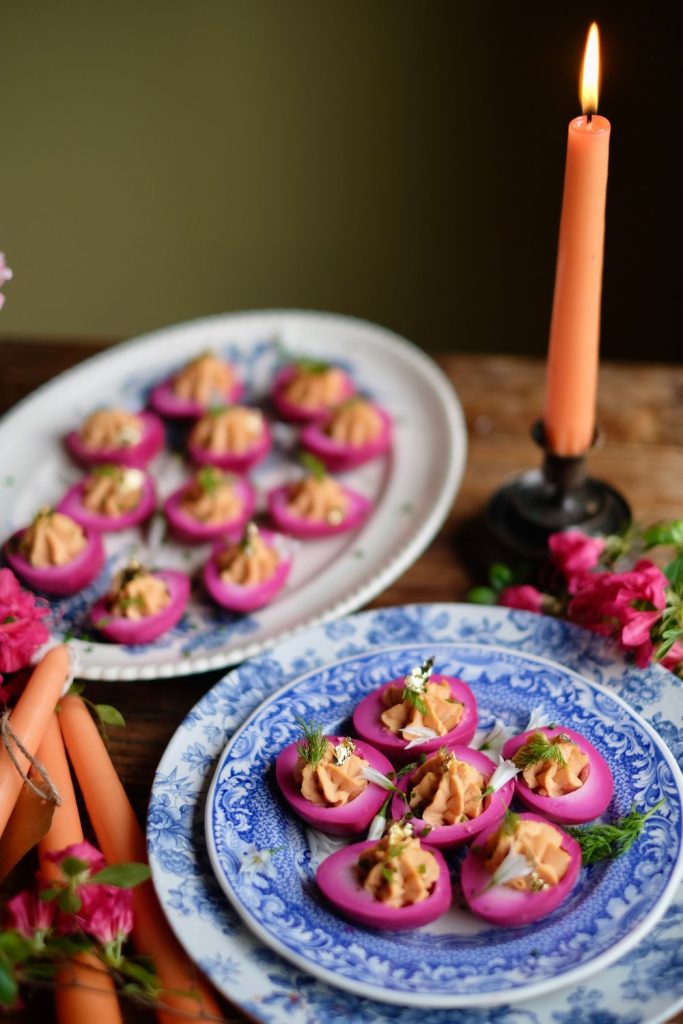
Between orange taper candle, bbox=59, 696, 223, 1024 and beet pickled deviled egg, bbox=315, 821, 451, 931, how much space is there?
190mm

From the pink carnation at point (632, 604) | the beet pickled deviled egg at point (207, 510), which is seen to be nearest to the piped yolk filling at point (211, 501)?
the beet pickled deviled egg at point (207, 510)

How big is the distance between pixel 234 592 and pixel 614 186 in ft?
7.18

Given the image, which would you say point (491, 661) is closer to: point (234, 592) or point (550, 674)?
point (550, 674)

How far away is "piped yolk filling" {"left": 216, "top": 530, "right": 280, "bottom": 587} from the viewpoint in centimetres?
189

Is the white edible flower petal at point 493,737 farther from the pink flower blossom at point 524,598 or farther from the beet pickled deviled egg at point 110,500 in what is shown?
the beet pickled deviled egg at point 110,500

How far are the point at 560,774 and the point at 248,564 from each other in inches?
26.9

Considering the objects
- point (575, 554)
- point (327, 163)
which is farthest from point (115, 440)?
point (327, 163)

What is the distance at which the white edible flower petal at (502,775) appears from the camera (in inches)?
56.0

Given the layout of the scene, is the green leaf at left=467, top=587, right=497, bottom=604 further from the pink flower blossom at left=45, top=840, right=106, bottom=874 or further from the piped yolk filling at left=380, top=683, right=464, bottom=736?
the pink flower blossom at left=45, top=840, right=106, bottom=874

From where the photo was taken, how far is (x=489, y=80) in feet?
11.4

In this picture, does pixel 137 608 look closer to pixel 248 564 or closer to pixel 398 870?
pixel 248 564

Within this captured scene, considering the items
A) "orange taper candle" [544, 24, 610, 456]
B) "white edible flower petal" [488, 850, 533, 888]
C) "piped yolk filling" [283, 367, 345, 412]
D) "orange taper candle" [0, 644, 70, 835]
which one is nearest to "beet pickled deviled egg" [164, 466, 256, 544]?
"piped yolk filling" [283, 367, 345, 412]

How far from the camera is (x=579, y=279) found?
1.70 metres

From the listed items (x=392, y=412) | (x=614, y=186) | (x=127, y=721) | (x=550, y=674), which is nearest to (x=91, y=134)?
(x=614, y=186)
